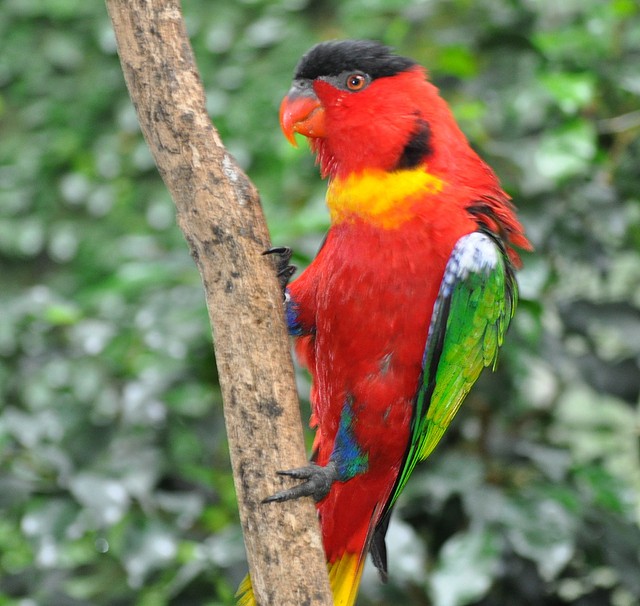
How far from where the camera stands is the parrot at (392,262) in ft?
5.37

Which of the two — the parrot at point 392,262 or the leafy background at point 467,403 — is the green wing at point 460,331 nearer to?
the parrot at point 392,262

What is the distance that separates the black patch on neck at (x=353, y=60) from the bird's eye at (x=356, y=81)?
0.01 m

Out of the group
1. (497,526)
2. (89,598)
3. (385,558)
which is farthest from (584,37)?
(89,598)

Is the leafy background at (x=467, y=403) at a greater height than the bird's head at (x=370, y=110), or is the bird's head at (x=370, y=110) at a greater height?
the bird's head at (x=370, y=110)

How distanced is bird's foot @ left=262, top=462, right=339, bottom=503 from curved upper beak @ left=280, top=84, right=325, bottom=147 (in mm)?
674

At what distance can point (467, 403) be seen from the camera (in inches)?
89.6

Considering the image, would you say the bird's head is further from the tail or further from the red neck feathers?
the tail

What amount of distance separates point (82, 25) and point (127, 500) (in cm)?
222

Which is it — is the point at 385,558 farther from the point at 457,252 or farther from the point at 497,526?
the point at 457,252

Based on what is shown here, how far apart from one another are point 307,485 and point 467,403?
899mm

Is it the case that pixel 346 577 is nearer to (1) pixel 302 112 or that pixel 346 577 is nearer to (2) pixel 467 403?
(2) pixel 467 403

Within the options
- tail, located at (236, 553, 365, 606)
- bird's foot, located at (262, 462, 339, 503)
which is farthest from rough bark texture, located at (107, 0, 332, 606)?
tail, located at (236, 553, 365, 606)

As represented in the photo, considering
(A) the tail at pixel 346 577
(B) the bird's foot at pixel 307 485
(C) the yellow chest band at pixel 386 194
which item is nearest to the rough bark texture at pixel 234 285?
(B) the bird's foot at pixel 307 485

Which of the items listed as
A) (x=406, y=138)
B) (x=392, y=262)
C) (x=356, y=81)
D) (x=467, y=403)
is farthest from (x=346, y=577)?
(x=356, y=81)
